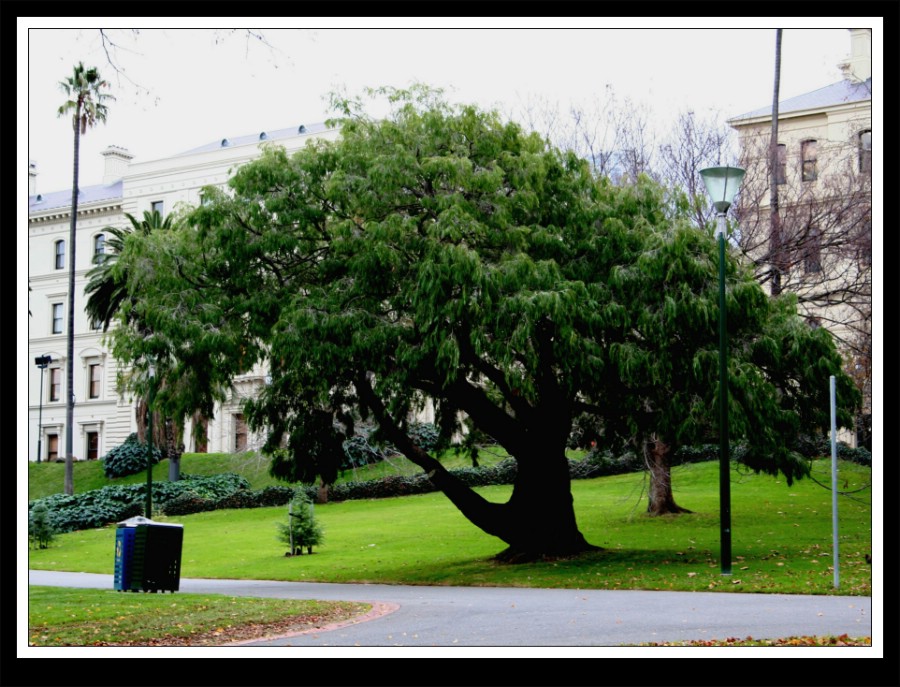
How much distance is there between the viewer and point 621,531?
28.9 m

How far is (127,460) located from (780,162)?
109 feet

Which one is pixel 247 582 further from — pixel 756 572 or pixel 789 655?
pixel 789 655

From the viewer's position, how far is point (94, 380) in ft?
208

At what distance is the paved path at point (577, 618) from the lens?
12.0 metres

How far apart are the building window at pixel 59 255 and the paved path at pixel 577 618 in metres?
48.8

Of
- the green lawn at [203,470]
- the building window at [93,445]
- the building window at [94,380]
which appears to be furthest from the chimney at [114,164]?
the green lawn at [203,470]

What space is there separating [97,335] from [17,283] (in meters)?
55.9

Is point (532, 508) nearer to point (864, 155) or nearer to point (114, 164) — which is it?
point (864, 155)

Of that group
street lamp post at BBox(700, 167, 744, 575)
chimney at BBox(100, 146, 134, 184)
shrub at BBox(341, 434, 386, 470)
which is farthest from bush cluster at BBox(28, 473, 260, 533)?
street lamp post at BBox(700, 167, 744, 575)

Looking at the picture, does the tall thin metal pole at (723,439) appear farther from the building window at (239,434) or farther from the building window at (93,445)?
the building window at (93,445)

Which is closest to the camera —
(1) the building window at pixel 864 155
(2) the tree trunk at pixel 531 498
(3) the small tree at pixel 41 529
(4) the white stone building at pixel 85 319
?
(2) the tree trunk at pixel 531 498

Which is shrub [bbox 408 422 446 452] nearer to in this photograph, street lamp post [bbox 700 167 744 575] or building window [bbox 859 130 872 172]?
building window [bbox 859 130 872 172]

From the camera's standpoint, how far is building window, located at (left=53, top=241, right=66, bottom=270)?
209 ft
